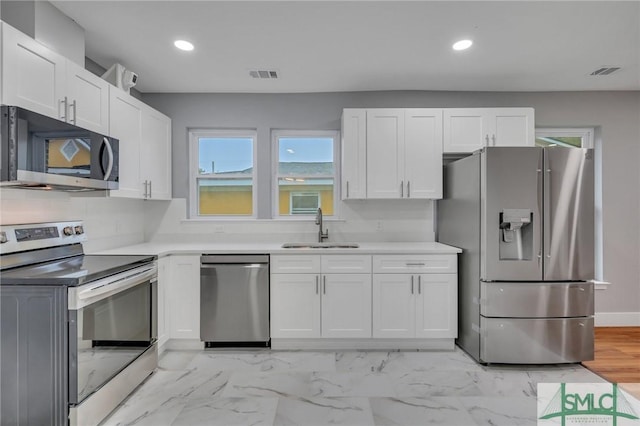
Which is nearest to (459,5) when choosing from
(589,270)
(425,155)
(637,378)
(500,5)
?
(500,5)

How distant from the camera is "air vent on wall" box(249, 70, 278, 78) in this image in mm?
3123

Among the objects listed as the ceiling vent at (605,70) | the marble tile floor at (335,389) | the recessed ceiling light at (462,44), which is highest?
the ceiling vent at (605,70)

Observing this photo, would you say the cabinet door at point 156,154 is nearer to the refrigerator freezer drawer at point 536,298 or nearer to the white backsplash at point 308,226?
the white backsplash at point 308,226

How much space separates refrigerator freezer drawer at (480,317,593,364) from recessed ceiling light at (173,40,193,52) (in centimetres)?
324

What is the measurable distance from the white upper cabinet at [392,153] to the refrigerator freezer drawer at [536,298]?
1.09 metres

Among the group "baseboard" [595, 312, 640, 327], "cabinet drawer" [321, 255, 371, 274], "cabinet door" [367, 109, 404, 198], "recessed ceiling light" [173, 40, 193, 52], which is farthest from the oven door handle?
"baseboard" [595, 312, 640, 327]

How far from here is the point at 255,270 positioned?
2.99 meters

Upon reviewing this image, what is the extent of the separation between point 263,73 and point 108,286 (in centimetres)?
225

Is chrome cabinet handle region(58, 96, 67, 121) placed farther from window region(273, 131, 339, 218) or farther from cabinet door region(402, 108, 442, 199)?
cabinet door region(402, 108, 442, 199)

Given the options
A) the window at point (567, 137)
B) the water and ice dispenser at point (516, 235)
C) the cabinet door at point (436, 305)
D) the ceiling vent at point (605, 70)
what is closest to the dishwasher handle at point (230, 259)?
the cabinet door at point (436, 305)

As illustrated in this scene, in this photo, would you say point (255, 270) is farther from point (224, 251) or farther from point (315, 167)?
point (315, 167)

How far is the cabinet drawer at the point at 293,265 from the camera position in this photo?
302 centimetres

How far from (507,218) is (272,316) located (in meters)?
2.15

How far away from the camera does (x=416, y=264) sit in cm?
301
